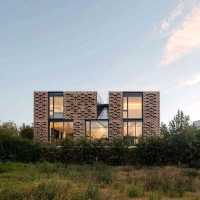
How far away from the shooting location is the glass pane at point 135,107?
3681 centimetres

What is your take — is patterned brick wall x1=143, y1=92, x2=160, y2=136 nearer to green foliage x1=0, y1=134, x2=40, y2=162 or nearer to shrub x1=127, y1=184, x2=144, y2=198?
green foliage x1=0, y1=134, x2=40, y2=162

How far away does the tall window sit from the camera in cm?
3678

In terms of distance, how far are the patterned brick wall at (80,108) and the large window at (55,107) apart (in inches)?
23.7

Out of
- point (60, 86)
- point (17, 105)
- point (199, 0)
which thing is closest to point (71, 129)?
point (60, 86)

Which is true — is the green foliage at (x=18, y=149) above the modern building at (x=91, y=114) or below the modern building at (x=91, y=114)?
below

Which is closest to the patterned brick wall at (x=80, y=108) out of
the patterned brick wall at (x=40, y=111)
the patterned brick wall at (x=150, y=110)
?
the patterned brick wall at (x=40, y=111)

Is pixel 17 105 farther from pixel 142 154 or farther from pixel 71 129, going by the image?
pixel 142 154

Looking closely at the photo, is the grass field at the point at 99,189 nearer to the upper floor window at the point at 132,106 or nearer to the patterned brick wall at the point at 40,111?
the patterned brick wall at the point at 40,111

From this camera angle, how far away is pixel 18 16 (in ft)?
61.8

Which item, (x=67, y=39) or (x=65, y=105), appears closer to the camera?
(x=67, y=39)

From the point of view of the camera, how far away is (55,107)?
36688 millimetres

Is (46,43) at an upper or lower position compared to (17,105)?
upper

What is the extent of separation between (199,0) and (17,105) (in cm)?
1908

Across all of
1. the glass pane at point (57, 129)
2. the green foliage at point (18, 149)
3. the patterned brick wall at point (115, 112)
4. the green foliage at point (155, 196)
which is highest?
the patterned brick wall at point (115, 112)
